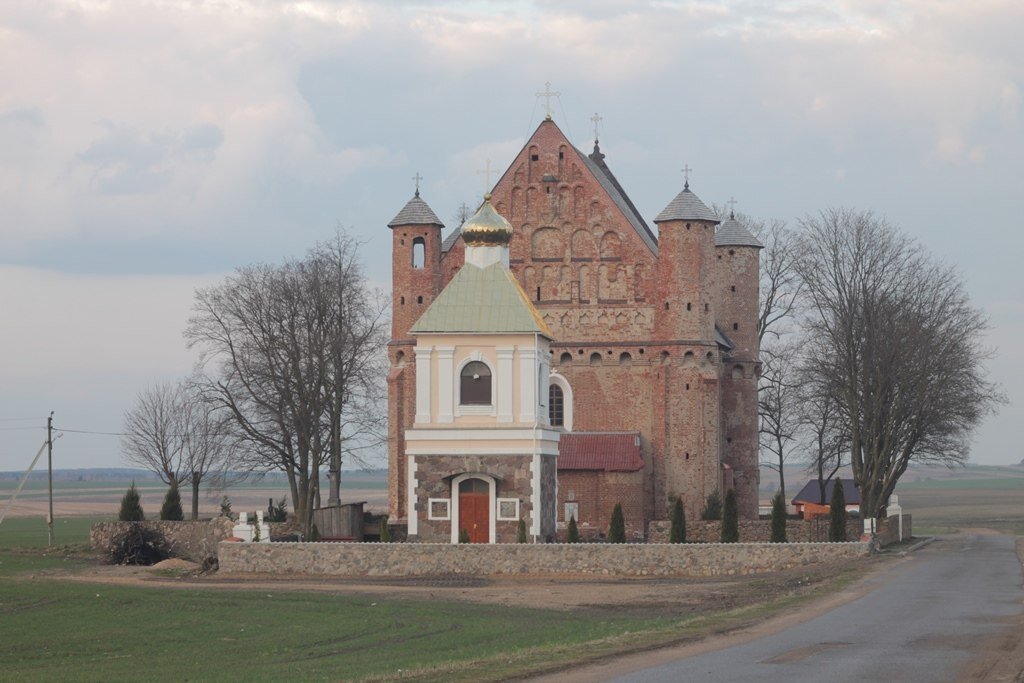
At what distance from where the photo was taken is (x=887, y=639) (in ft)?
81.5

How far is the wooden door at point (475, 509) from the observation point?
50812mm

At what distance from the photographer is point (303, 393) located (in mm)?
62438

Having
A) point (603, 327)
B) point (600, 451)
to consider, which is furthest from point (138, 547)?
point (603, 327)

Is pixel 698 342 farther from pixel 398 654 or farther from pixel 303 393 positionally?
pixel 398 654

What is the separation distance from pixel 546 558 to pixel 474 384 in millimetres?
8464

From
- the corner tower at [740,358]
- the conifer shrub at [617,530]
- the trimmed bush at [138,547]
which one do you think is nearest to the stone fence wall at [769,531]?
the conifer shrub at [617,530]

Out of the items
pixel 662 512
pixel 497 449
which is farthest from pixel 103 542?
pixel 662 512

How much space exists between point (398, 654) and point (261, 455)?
125 feet

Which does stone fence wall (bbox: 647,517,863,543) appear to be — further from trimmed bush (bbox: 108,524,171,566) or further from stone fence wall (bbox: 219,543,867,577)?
trimmed bush (bbox: 108,524,171,566)

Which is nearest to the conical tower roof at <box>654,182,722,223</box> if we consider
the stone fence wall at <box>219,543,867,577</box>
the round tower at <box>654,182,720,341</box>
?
the round tower at <box>654,182,720,341</box>

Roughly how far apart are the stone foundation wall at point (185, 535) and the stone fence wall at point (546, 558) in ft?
23.1

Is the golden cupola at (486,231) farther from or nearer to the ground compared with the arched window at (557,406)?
farther from the ground

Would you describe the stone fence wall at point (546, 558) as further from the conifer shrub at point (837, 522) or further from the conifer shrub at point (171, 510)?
the conifer shrub at point (171, 510)

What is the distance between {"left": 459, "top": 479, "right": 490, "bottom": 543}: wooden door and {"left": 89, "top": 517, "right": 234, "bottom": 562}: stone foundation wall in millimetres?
7621
